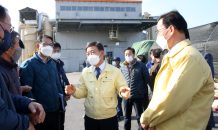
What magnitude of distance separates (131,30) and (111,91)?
20.4m

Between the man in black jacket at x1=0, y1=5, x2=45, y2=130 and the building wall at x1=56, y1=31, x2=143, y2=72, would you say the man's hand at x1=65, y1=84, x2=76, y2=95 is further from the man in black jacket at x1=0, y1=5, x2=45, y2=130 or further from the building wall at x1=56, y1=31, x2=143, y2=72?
the building wall at x1=56, y1=31, x2=143, y2=72

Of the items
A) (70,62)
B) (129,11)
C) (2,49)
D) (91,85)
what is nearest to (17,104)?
(2,49)

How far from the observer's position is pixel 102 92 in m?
2.39

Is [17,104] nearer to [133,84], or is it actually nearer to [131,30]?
[133,84]

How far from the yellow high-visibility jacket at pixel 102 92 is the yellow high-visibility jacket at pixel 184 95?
3.23 feet

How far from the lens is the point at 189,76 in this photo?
1314 millimetres

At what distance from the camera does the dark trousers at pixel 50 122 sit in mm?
2510

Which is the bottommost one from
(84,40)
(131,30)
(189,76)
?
(189,76)

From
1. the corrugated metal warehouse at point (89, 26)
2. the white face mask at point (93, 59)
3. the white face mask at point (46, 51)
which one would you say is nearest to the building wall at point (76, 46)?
the corrugated metal warehouse at point (89, 26)

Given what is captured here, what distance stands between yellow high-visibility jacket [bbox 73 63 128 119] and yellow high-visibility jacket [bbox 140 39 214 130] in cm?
98

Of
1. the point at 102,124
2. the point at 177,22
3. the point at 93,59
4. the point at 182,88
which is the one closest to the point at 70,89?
the point at 93,59

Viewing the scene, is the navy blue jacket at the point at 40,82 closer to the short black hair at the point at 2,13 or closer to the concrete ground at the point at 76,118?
the short black hair at the point at 2,13

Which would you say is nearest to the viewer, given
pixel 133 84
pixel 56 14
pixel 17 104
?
pixel 17 104

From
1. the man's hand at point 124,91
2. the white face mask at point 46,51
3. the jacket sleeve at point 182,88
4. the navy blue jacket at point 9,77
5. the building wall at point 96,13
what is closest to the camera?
the jacket sleeve at point 182,88
